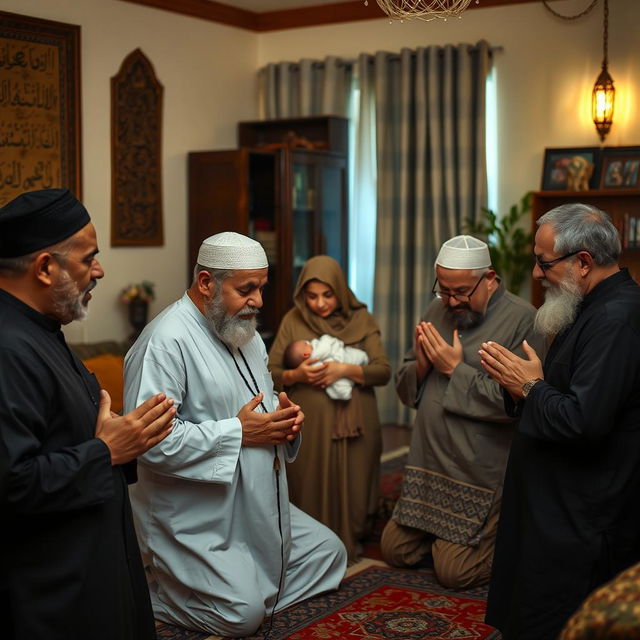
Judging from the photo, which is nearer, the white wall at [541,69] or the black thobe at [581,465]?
the black thobe at [581,465]

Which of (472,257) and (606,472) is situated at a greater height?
(472,257)

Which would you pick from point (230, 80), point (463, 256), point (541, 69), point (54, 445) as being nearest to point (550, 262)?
point (463, 256)

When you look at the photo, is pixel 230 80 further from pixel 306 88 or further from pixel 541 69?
pixel 541 69

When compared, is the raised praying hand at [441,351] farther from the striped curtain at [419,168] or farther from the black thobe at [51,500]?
the striped curtain at [419,168]

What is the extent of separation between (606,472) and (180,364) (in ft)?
5.31

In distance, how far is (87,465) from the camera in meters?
2.29

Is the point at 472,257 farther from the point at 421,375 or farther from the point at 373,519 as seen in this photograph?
the point at 373,519

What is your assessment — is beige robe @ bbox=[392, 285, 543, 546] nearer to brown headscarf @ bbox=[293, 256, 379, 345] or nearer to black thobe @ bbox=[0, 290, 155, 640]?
brown headscarf @ bbox=[293, 256, 379, 345]

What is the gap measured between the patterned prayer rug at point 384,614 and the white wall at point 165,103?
3001mm

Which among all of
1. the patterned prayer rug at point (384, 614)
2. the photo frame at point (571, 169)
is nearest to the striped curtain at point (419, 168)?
the photo frame at point (571, 169)

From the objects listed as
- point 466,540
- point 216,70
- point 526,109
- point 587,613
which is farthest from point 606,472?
Result: point 216,70

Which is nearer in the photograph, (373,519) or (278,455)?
(278,455)

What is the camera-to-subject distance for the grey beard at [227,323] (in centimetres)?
361

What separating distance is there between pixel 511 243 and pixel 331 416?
2.98 metres
